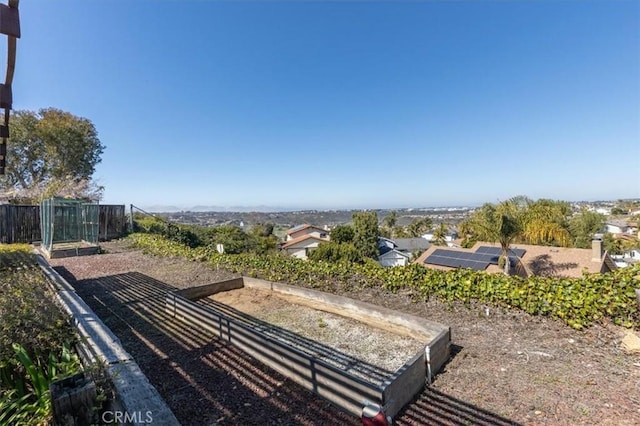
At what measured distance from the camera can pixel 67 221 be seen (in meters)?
9.88

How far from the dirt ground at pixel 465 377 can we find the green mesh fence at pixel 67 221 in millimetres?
6775

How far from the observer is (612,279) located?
158 inches

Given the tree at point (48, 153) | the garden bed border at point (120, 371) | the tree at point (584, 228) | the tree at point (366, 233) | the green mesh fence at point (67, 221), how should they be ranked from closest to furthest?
the garden bed border at point (120, 371)
the green mesh fence at point (67, 221)
the tree at point (48, 153)
the tree at point (584, 228)
the tree at point (366, 233)

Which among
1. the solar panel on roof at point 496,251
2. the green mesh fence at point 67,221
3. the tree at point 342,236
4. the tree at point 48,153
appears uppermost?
the tree at point 48,153

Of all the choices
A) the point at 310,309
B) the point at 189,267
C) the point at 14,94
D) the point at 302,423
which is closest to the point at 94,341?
the point at 302,423

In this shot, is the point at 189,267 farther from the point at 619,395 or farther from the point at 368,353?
the point at 619,395

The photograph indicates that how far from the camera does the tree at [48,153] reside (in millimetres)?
15297

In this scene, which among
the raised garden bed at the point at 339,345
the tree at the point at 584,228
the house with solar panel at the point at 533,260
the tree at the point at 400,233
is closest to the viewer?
the raised garden bed at the point at 339,345

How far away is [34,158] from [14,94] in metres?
18.8

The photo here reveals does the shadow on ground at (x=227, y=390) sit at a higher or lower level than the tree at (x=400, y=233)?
higher

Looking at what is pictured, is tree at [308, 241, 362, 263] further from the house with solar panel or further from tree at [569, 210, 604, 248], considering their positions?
tree at [569, 210, 604, 248]

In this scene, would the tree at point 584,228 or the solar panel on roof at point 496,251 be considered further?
the tree at point 584,228

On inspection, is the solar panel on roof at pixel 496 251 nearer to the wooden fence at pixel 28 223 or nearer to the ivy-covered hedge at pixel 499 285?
the ivy-covered hedge at pixel 499 285

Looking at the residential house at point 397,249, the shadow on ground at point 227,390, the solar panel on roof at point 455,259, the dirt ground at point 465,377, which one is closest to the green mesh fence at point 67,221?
the dirt ground at point 465,377
